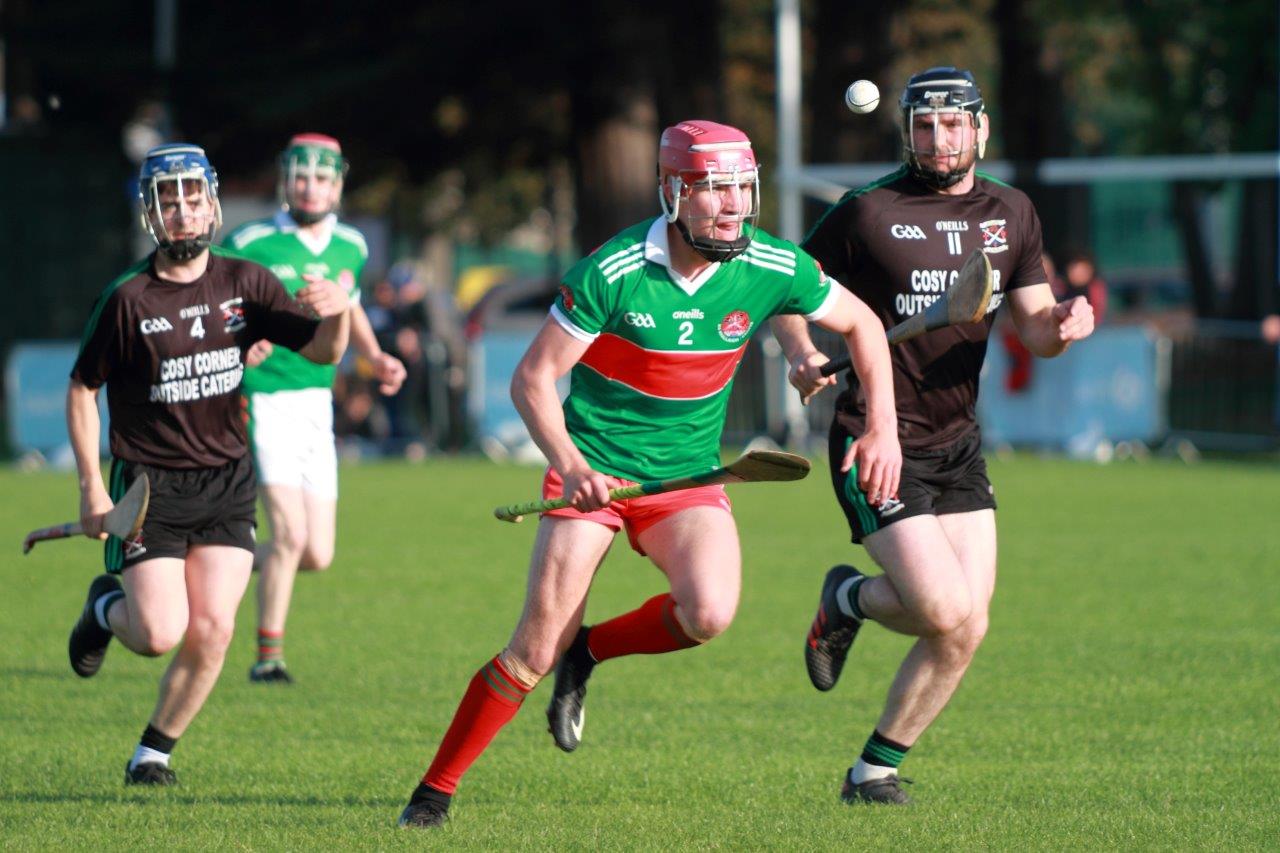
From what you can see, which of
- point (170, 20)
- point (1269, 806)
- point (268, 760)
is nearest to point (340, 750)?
point (268, 760)

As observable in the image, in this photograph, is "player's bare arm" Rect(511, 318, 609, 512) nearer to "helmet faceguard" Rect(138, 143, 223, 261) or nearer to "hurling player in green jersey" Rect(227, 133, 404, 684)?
"helmet faceguard" Rect(138, 143, 223, 261)

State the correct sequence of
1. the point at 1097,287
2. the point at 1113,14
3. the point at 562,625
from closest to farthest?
the point at 562,625 < the point at 1097,287 < the point at 1113,14

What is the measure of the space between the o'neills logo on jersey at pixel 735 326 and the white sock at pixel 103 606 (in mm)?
2484

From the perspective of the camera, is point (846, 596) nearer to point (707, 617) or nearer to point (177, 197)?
point (707, 617)

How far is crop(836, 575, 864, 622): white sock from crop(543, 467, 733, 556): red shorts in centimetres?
88

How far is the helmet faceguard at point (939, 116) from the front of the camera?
665 centimetres

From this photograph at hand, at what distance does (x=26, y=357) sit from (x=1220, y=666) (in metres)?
14.2

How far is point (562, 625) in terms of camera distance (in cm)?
609

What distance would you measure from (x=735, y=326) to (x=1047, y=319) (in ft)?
4.13

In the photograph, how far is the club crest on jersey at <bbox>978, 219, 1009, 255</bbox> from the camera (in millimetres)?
6805

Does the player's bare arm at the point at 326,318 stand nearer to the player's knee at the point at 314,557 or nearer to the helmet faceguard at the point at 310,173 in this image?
the helmet faceguard at the point at 310,173

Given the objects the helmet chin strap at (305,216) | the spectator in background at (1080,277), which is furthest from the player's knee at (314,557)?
the spectator in background at (1080,277)

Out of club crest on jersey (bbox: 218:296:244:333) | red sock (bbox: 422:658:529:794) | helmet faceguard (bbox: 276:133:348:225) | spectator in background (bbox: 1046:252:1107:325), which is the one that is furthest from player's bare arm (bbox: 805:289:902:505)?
spectator in background (bbox: 1046:252:1107:325)

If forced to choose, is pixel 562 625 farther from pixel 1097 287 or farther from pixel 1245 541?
pixel 1097 287
